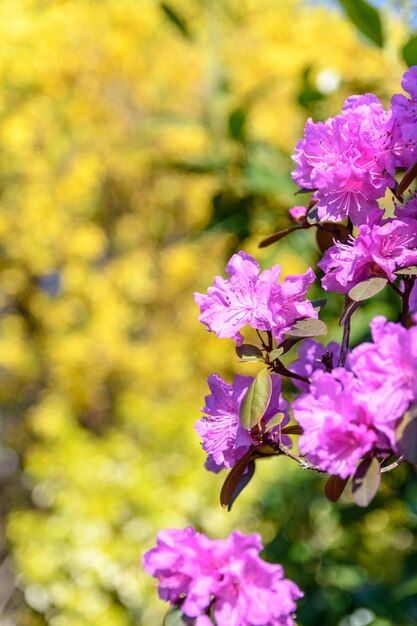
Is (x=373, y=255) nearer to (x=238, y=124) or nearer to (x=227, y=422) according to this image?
(x=227, y=422)

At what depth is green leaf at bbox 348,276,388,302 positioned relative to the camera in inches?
21.0

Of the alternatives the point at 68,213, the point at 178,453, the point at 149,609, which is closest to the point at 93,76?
the point at 68,213

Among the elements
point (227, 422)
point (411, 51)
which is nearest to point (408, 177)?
point (227, 422)

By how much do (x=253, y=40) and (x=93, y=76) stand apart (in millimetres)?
1417

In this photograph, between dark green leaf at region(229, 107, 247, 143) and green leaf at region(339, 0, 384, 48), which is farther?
dark green leaf at region(229, 107, 247, 143)

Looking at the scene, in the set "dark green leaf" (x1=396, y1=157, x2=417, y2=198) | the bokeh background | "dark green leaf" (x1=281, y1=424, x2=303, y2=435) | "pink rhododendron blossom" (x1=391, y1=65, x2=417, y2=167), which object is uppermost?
"pink rhododendron blossom" (x1=391, y1=65, x2=417, y2=167)

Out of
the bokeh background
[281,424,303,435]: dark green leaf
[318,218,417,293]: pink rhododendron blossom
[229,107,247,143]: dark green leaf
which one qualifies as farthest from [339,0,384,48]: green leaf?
[281,424,303,435]: dark green leaf

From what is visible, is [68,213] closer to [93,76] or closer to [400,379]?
[93,76]

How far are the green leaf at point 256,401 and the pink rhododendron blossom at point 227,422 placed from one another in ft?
0.05

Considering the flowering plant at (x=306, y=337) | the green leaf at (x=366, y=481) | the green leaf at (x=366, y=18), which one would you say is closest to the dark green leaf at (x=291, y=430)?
the flowering plant at (x=306, y=337)

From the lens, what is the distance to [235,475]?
583 mm

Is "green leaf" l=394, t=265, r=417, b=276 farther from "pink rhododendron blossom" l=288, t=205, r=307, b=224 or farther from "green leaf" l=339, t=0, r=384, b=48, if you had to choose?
"green leaf" l=339, t=0, r=384, b=48

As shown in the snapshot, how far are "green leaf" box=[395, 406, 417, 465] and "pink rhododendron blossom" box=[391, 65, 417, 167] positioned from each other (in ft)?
0.75

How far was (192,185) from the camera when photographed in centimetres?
545
